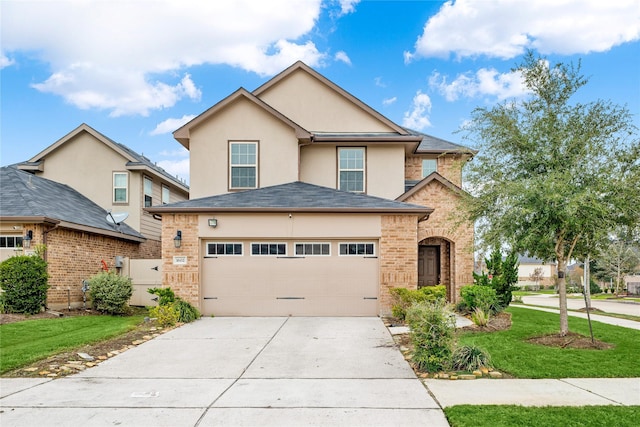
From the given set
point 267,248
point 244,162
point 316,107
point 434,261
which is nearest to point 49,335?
point 267,248

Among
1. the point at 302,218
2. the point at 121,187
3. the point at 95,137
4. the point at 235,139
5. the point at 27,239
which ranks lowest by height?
the point at 27,239

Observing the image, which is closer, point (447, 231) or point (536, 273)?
point (447, 231)

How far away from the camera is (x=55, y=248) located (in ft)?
48.4

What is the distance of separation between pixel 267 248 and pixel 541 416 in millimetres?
9823

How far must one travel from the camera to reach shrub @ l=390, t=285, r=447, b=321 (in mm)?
12234

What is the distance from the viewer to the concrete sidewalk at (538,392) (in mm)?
5973

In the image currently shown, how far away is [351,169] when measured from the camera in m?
17.3

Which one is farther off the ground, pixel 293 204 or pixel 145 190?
pixel 145 190

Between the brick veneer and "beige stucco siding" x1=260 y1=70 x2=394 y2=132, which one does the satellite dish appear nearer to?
the brick veneer

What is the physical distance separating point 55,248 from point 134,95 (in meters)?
15.9

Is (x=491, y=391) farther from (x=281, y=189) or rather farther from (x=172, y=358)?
(x=281, y=189)

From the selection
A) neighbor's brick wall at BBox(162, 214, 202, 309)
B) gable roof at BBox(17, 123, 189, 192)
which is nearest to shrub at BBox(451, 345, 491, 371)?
neighbor's brick wall at BBox(162, 214, 202, 309)

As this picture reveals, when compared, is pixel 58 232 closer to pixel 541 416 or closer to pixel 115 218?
pixel 115 218

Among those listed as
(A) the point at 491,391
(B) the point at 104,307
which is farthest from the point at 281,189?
(A) the point at 491,391
